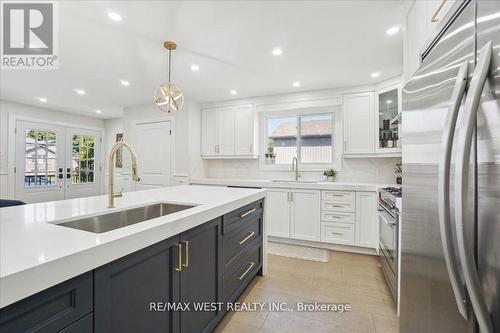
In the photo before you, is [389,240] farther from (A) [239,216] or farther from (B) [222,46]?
(B) [222,46]

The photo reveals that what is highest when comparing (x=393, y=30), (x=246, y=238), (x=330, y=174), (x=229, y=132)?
(x=393, y=30)

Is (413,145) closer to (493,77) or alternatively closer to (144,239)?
(493,77)

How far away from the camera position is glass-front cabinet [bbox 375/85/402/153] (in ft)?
10.3

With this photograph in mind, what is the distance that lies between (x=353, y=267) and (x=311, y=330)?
1346mm

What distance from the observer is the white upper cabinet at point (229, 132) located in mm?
4215

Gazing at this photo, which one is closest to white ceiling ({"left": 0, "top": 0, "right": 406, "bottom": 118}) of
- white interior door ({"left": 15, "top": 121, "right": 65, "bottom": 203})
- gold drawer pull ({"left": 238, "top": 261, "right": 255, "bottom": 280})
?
white interior door ({"left": 15, "top": 121, "right": 65, "bottom": 203})

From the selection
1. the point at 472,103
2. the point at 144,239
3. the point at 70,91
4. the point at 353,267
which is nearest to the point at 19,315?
the point at 144,239

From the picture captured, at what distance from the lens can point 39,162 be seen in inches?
197

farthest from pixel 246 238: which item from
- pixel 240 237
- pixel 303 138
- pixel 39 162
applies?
pixel 39 162

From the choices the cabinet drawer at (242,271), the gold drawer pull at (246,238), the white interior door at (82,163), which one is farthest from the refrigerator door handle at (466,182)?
the white interior door at (82,163)

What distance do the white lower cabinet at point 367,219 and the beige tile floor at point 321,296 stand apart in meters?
0.23

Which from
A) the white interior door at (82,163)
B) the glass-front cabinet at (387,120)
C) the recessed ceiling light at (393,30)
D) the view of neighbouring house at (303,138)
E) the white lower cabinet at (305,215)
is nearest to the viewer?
the recessed ceiling light at (393,30)

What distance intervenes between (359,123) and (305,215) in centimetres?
166

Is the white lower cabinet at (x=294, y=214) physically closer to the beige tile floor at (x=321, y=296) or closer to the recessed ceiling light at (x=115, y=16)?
the beige tile floor at (x=321, y=296)
